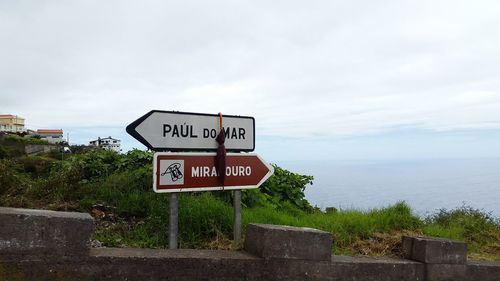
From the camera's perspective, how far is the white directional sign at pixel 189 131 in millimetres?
3566

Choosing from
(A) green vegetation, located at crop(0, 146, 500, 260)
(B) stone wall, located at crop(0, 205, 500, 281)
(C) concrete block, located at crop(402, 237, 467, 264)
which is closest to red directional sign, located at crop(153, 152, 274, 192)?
(B) stone wall, located at crop(0, 205, 500, 281)

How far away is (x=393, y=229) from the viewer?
535cm

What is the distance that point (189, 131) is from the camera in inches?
150

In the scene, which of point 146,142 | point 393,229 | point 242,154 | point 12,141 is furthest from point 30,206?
point 12,141

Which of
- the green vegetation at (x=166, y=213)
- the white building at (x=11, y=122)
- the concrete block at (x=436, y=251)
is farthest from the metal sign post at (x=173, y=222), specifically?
the white building at (x=11, y=122)

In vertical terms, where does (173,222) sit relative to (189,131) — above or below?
below

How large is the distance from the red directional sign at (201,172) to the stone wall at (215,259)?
1.67 feet

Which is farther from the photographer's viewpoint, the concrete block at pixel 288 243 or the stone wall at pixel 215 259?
the concrete block at pixel 288 243

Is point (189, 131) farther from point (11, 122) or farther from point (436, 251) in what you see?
point (11, 122)

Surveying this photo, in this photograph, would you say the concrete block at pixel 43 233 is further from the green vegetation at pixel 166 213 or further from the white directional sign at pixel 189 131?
the green vegetation at pixel 166 213

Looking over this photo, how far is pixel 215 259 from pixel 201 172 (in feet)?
2.58

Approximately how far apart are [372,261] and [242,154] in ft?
5.10

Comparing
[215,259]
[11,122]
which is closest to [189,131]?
[215,259]

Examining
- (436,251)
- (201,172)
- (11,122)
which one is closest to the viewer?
(201,172)
